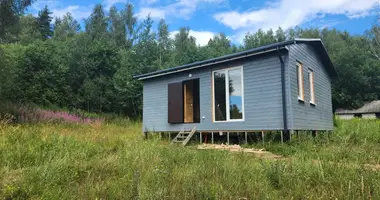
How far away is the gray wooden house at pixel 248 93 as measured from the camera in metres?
7.87

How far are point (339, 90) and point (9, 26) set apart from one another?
3451cm

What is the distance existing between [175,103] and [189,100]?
734 mm

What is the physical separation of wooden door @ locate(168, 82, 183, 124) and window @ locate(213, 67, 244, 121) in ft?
4.93

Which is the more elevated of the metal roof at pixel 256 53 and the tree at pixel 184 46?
the tree at pixel 184 46

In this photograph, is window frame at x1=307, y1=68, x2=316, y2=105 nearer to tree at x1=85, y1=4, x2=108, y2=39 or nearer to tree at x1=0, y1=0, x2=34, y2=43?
tree at x1=0, y1=0, x2=34, y2=43

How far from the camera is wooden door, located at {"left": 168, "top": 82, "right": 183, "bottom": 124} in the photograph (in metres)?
10.3

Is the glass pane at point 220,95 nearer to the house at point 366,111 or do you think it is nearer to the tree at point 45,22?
the house at point 366,111

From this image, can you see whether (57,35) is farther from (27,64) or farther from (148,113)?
(148,113)

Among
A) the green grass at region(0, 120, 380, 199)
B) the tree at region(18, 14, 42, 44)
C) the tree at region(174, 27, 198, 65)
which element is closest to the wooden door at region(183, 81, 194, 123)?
the green grass at region(0, 120, 380, 199)

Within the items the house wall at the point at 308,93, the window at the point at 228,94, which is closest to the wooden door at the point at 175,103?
the window at the point at 228,94

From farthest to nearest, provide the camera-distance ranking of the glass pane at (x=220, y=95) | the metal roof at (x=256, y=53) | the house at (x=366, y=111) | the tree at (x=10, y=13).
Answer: the house at (x=366, y=111), the tree at (x=10, y=13), the glass pane at (x=220, y=95), the metal roof at (x=256, y=53)

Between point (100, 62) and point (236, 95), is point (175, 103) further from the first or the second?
point (100, 62)

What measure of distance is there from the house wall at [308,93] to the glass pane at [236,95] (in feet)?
5.17

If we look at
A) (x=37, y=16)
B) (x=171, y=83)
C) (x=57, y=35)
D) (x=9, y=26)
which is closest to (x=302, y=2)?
(x=171, y=83)
